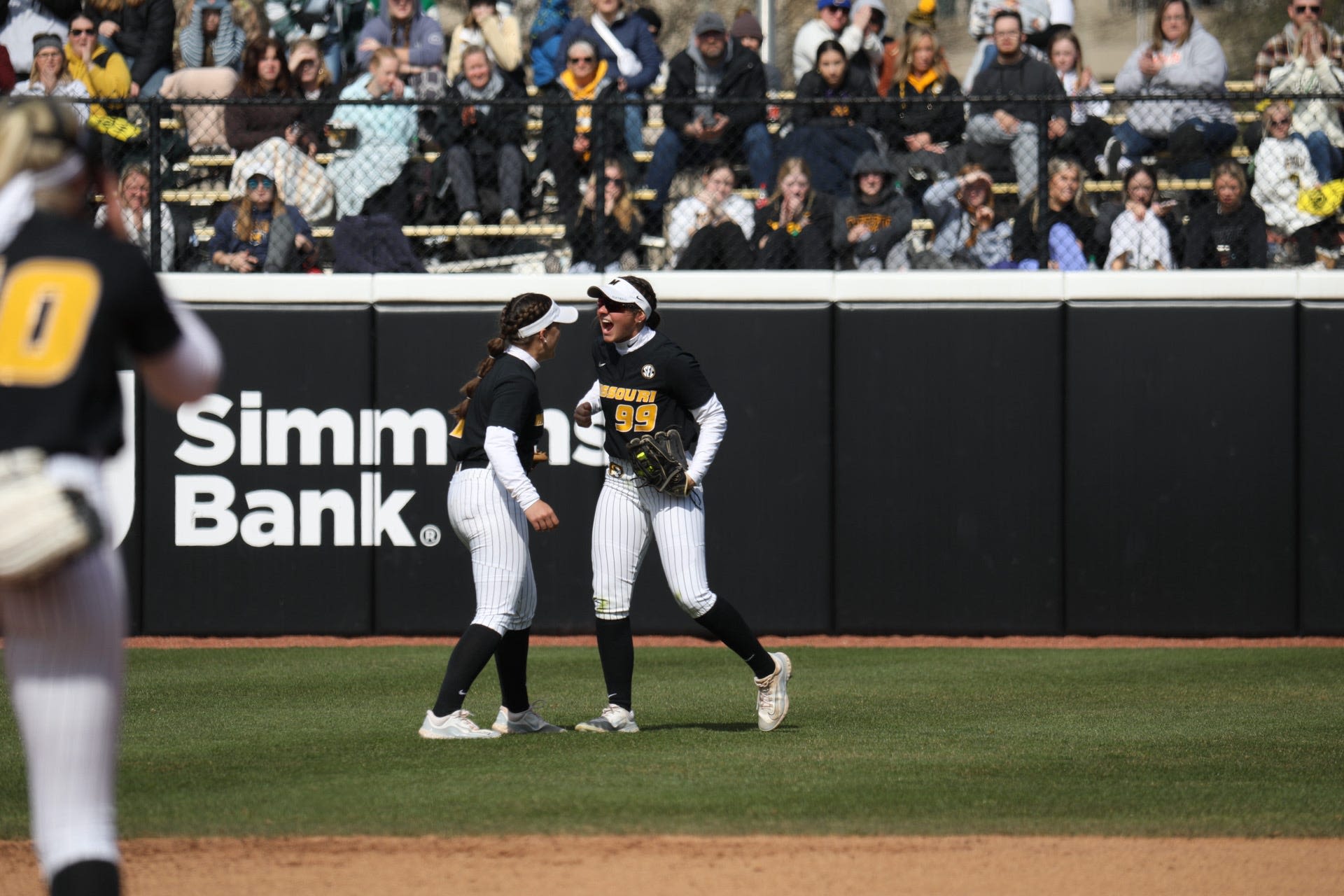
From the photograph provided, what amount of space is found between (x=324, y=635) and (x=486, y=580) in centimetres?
529

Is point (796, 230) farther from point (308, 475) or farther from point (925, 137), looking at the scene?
point (308, 475)

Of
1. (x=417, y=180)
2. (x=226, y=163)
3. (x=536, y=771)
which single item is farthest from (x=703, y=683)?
(x=226, y=163)

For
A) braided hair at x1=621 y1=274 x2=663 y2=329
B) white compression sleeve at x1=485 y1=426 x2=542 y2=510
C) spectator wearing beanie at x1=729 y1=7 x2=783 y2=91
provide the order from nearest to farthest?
1. white compression sleeve at x1=485 y1=426 x2=542 y2=510
2. braided hair at x1=621 y1=274 x2=663 y2=329
3. spectator wearing beanie at x1=729 y1=7 x2=783 y2=91

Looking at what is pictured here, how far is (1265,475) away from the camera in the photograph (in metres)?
11.3

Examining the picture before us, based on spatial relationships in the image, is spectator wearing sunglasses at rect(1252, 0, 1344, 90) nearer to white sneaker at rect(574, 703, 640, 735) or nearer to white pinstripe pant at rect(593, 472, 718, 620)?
white pinstripe pant at rect(593, 472, 718, 620)

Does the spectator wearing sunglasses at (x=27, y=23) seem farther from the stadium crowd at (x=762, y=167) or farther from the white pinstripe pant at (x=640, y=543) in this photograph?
the white pinstripe pant at (x=640, y=543)

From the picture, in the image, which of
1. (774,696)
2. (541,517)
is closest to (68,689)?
(541,517)

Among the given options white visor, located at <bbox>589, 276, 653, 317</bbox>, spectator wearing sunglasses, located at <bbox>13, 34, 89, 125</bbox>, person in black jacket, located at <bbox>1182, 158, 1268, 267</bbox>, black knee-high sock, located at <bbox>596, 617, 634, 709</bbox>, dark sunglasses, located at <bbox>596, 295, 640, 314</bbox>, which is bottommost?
black knee-high sock, located at <bbox>596, 617, 634, 709</bbox>

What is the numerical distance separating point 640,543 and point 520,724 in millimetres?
933

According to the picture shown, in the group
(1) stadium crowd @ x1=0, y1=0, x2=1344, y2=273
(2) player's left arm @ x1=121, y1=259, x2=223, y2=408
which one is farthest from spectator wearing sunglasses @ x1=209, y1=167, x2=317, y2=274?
(2) player's left arm @ x1=121, y1=259, x2=223, y2=408

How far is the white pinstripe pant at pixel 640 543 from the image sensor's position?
6.78 metres

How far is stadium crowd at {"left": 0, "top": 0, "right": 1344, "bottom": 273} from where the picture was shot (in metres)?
11.6

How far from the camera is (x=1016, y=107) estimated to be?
38.9 ft

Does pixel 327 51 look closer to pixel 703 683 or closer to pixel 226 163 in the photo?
pixel 226 163
